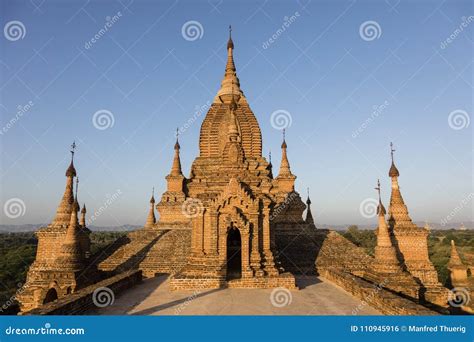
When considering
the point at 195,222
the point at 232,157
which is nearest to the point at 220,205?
the point at 195,222

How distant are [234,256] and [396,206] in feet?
43.9

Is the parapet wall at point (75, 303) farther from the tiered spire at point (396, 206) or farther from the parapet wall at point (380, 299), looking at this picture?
the tiered spire at point (396, 206)

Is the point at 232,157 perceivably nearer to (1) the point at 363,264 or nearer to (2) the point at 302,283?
(2) the point at 302,283

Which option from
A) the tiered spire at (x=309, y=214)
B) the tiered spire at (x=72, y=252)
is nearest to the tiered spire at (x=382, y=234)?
the tiered spire at (x=309, y=214)

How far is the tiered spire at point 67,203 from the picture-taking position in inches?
949

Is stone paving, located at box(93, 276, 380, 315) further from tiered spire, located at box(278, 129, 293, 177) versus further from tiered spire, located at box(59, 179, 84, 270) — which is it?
tiered spire, located at box(278, 129, 293, 177)

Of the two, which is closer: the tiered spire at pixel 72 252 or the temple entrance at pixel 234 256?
the temple entrance at pixel 234 256

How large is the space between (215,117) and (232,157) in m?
13.7

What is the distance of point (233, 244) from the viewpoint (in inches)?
840

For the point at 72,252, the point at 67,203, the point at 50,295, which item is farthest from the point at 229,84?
the point at 50,295

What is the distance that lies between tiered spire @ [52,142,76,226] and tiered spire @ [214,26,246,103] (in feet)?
58.3

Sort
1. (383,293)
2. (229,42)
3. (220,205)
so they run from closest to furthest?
(383,293)
(220,205)
(229,42)

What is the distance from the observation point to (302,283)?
17.9 metres

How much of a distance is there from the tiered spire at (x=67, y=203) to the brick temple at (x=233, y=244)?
68mm
